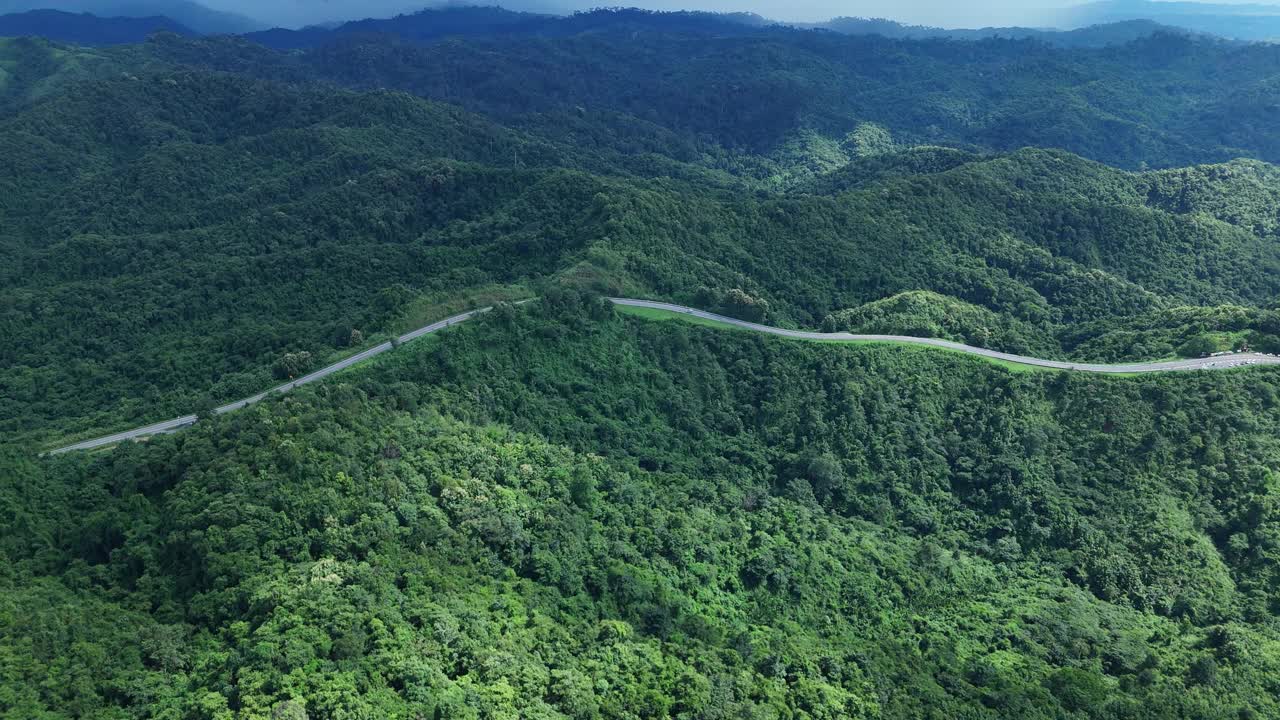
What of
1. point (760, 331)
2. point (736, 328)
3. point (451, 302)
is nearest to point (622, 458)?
point (736, 328)

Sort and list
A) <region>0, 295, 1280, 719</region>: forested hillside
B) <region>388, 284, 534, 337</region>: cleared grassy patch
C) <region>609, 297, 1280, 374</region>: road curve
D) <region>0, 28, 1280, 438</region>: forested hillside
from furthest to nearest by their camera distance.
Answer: <region>0, 28, 1280, 438</region>: forested hillside < <region>609, 297, 1280, 374</region>: road curve < <region>388, 284, 534, 337</region>: cleared grassy patch < <region>0, 295, 1280, 719</region>: forested hillside

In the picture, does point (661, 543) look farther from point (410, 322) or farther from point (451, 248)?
point (451, 248)

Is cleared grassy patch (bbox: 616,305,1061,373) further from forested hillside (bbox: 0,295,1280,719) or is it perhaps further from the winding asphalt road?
→ forested hillside (bbox: 0,295,1280,719)

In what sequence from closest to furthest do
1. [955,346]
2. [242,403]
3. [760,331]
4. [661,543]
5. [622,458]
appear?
[661,543] → [242,403] → [622,458] → [760,331] → [955,346]

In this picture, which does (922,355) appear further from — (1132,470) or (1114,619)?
(1114,619)

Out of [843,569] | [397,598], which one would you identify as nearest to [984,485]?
[843,569]

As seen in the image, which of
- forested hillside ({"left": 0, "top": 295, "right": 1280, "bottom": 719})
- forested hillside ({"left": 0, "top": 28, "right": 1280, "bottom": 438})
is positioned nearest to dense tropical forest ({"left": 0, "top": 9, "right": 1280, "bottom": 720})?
forested hillside ({"left": 0, "top": 295, "right": 1280, "bottom": 719})
